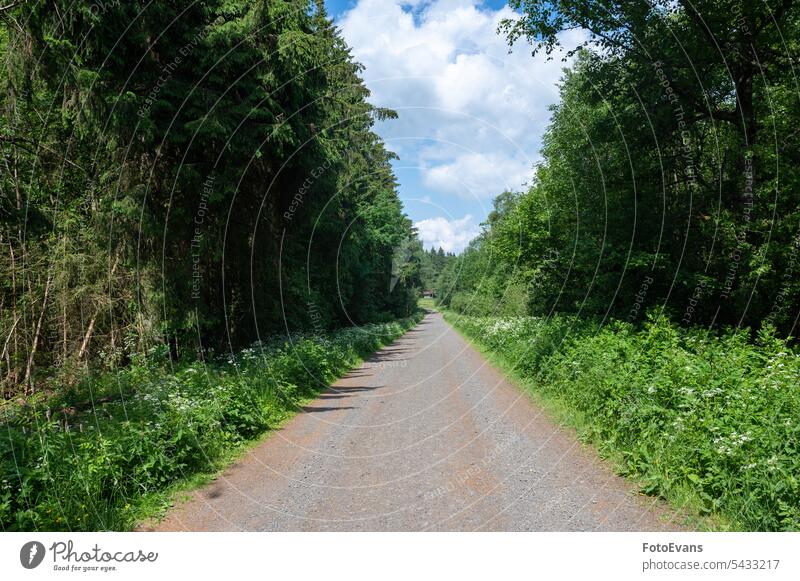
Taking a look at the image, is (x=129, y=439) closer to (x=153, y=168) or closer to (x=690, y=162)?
(x=153, y=168)

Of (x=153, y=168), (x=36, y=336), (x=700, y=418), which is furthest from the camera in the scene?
(x=36, y=336)

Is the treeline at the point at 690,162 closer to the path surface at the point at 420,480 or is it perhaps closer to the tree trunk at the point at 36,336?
the path surface at the point at 420,480

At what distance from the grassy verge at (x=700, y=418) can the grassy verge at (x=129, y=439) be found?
558cm

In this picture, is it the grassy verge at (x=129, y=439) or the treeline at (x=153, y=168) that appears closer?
the grassy verge at (x=129, y=439)

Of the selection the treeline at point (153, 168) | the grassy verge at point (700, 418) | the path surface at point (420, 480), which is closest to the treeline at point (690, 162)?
the grassy verge at point (700, 418)

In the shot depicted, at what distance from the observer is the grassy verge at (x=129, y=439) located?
4.68 metres

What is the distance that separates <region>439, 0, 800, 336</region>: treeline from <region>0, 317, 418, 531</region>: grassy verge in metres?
8.92

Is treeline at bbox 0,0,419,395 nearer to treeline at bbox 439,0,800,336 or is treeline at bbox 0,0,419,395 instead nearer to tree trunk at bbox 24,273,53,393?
tree trunk at bbox 24,273,53,393

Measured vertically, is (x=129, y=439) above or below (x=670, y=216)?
below

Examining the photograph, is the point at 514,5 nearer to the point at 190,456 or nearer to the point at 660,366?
the point at 660,366

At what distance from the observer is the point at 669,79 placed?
1234 cm

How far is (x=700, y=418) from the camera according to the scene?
587cm

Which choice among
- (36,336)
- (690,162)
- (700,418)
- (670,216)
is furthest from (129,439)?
(690,162)

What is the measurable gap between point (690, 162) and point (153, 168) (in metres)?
13.7
